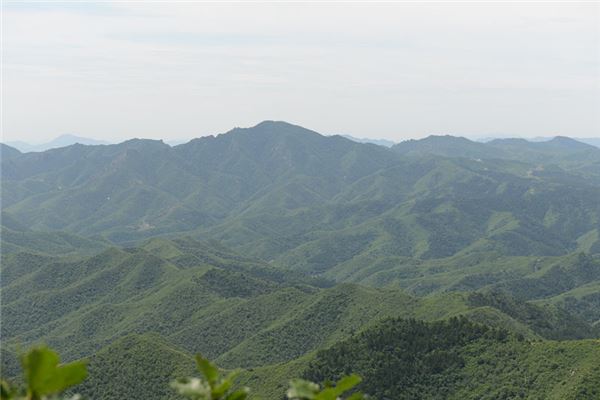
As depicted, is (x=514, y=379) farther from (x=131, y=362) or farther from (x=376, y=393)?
(x=131, y=362)

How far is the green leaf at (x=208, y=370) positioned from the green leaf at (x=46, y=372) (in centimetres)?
103

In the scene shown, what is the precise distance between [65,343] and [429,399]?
100738 millimetres

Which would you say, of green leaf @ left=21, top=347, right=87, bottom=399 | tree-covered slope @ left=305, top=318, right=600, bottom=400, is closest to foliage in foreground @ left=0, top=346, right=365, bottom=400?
green leaf @ left=21, top=347, right=87, bottom=399

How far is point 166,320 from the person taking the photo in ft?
483

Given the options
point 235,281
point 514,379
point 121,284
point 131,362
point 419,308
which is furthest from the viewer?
point 121,284

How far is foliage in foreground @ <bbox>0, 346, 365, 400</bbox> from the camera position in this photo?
5.07 m

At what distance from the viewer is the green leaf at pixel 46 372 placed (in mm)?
4988

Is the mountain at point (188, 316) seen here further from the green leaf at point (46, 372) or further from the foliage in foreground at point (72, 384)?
the green leaf at point (46, 372)

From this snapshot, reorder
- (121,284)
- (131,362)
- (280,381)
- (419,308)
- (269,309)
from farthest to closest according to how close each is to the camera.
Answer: (121,284), (269,309), (419,308), (131,362), (280,381)

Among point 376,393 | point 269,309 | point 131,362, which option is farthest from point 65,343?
point 376,393

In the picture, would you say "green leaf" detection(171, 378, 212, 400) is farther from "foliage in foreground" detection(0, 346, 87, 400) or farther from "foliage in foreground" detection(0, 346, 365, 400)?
"foliage in foreground" detection(0, 346, 87, 400)

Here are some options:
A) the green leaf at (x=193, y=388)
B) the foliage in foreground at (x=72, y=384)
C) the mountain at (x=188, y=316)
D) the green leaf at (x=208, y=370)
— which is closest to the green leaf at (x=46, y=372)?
the foliage in foreground at (x=72, y=384)

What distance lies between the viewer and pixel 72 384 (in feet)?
18.0

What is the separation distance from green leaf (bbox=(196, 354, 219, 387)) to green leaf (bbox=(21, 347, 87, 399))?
3.38 feet
